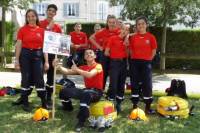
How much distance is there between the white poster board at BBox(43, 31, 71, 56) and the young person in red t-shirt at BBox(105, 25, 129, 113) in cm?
98

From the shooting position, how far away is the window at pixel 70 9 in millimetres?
44938

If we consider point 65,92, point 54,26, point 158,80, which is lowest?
point 158,80

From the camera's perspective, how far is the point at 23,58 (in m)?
9.20

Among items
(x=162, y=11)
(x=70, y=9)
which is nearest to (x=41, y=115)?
(x=162, y=11)

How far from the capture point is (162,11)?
67.2 ft

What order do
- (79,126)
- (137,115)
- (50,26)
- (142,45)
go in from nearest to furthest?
(79,126)
(137,115)
(142,45)
(50,26)

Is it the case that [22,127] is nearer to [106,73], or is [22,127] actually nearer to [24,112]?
[24,112]

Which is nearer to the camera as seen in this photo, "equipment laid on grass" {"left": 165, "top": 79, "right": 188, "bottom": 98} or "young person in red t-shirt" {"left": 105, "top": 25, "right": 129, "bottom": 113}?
"young person in red t-shirt" {"left": 105, "top": 25, "right": 129, "bottom": 113}

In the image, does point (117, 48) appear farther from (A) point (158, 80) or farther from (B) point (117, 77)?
(A) point (158, 80)

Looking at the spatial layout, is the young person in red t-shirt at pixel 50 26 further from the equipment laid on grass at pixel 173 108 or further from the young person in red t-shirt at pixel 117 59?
the equipment laid on grass at pixel 173 108

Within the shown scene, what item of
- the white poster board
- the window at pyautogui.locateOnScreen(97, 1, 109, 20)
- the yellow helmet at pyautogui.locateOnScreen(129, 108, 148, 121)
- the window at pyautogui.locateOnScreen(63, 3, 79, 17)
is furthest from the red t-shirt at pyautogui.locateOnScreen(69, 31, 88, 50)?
the window at pyautogui.locateOnScreen(63, 3, 79, 17)

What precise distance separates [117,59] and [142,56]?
1.59 ft

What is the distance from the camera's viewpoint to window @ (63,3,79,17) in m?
44.9

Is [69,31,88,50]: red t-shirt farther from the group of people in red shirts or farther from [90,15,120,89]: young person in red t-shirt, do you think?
the group of people in red shirts
